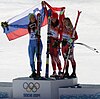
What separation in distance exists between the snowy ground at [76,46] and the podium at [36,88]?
369cm

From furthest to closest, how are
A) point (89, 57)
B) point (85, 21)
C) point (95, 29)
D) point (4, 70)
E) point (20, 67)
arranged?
point (85, 21)
point (95, 29)
point (89, 57)
point (20, 67)
point (4, 70)

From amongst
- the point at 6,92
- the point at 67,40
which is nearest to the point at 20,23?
the point at 67,40

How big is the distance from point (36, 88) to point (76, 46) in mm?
17092

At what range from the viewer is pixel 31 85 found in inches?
518

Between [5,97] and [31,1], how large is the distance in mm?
31323

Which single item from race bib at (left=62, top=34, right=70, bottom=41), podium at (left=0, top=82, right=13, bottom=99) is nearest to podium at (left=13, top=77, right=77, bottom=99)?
podium at (left=0, top=82, right=13, bottom=99)

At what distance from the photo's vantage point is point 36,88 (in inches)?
515

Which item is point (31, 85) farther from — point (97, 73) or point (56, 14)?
point (97, 73)

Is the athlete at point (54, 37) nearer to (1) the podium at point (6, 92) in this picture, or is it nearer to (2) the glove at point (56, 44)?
(2) the glove at point (56, 44)

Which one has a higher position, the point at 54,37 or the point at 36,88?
the point at 54,37

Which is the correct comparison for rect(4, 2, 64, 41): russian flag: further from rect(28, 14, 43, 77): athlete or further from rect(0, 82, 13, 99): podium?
rect(0, 82, 13, 99): podium

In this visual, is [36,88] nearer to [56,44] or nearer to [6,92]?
[6,92]

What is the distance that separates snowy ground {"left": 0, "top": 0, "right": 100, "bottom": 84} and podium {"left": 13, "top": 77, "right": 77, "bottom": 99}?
3.69m

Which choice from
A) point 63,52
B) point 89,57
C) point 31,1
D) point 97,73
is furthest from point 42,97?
point 31,1
